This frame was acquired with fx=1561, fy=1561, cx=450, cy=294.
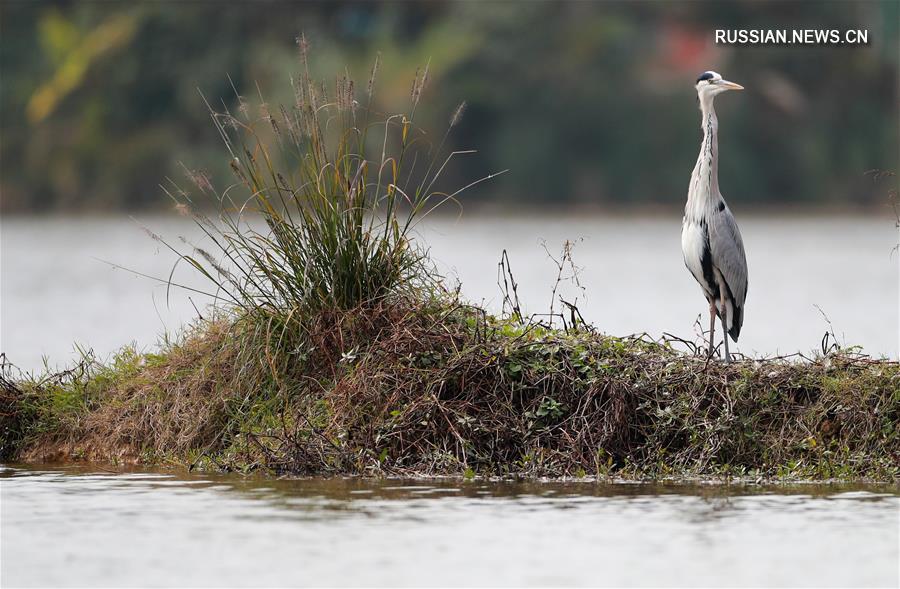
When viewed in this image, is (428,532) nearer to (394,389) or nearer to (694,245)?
(394,389)

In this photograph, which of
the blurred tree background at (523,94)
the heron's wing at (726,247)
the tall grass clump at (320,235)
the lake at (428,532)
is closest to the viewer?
the lake at (428,532)

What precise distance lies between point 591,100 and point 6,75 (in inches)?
676

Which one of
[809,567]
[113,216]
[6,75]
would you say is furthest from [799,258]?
[6,75]

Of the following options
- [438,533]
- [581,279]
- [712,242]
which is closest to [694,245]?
[712,242]

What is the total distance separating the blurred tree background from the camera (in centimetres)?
4291

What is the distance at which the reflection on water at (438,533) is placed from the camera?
6.01 meters

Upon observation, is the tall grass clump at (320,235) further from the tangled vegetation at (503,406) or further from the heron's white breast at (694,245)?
the heron's white breast at (694,245)

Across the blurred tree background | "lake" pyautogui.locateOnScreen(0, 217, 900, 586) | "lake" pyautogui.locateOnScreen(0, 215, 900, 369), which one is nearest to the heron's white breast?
"lake" pyautogui.locateOnScreen(0, 215, 900, 369)

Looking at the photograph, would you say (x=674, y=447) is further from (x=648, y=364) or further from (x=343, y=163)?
(x=343, y=163)

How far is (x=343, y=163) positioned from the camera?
27.9 feet

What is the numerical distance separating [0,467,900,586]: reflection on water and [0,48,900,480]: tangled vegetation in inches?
10.0

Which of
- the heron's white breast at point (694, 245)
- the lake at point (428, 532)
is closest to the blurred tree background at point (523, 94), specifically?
the heron's white breast at point (694, 245)

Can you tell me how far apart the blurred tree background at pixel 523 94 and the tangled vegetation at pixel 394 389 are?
33697 millimetres

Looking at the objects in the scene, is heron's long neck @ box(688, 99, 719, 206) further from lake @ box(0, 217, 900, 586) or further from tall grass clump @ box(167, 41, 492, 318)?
lake @ box(0, 217, 900, 586)
